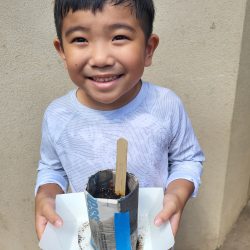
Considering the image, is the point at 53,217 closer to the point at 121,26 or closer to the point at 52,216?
the point at 52,216

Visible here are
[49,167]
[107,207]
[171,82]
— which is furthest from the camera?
[171,82]

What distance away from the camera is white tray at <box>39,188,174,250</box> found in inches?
32.7

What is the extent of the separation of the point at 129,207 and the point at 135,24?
1.43 ft

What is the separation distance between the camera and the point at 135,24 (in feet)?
2.90

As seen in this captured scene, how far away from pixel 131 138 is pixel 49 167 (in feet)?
0.93

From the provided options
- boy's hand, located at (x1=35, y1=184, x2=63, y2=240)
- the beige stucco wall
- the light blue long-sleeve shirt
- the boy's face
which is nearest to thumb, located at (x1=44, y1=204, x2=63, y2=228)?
boy's hand, located at (x1=35, y1=184, x2=63, y2=240)

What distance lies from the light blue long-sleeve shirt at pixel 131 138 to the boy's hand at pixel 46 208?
30mm

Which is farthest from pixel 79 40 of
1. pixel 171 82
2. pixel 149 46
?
pixel 171 82

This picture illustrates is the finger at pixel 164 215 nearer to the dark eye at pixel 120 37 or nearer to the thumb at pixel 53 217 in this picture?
the thumb at pixel 53 217

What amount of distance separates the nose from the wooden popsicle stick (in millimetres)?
224

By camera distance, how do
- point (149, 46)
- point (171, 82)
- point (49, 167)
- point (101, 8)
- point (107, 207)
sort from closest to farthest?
1. point (107, 207)
2. point (101, 8)
3. point (149, 46)
4. point (49, 167)
5. point (171, 82)

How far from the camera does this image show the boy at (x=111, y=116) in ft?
2.81

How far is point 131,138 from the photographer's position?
1.02m

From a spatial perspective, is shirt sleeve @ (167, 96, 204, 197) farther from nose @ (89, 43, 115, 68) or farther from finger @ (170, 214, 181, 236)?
nose @ (89, 43, 115, 68)
